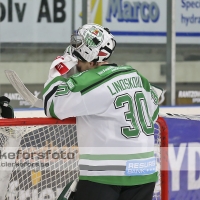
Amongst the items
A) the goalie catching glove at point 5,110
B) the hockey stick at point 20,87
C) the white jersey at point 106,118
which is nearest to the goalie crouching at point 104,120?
the white jersey at point 106,118

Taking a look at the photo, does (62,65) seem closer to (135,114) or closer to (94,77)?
(94,77)

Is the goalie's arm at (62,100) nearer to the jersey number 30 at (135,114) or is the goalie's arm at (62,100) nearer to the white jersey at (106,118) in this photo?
the white jersey at (106,118)

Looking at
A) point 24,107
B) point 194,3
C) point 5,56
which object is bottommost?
point 24,107

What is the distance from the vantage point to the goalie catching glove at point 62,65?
2.91m

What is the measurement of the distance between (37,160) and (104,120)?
543 mm

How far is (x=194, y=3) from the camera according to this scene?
6934mm

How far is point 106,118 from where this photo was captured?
279 cm

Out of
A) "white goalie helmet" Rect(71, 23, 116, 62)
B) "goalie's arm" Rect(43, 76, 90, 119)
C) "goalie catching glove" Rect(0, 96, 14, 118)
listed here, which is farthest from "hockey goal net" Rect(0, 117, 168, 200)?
"white goalie helmet" Rect(71, 23, 116, 62)

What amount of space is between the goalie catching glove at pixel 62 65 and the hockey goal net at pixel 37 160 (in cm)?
26

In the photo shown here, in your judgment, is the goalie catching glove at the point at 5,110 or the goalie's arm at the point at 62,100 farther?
the goalie catching glove at the point at 5,110

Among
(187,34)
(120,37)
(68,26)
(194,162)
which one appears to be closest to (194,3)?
(187,34)

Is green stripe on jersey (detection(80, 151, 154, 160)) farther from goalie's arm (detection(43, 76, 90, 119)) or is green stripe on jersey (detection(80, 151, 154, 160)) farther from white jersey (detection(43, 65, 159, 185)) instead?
goalie's arm (detection(43, 76, 90, 119))

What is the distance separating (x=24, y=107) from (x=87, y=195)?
338cm

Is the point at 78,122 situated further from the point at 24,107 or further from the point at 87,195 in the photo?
the point at 24,107
